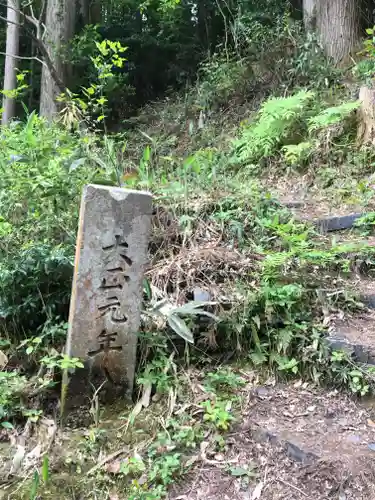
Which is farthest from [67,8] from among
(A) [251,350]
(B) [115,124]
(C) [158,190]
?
(A) [251,350]

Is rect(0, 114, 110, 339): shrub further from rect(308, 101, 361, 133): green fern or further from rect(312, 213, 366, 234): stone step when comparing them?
rect(308, 101, 361, 133): green fern

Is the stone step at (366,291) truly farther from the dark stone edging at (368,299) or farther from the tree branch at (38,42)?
the tree branch at (38,42)

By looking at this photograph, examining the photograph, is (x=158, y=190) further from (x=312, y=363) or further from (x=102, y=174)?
(x=312, y=363)

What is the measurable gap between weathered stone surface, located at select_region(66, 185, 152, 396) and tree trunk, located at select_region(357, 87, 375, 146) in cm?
365

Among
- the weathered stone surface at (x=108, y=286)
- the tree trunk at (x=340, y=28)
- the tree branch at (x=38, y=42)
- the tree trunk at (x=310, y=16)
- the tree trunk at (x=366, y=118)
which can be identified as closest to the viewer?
→ the weathered stone surface at (x=108, y=286)

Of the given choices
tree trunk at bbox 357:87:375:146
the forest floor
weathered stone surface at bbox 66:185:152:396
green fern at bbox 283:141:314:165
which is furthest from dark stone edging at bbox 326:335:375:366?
tree trunk at bbox 357:87:375:146

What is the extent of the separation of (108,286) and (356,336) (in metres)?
1.67

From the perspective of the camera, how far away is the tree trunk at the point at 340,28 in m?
7.18

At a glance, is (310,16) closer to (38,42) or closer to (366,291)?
(38,42)

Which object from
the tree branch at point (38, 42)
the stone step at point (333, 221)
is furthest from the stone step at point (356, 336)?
the tree branch at point (38, 42)

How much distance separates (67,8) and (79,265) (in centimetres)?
723

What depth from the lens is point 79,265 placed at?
261 cm

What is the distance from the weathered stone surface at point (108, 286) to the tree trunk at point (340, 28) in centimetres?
593

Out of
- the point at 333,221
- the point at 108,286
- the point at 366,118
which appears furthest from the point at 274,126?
the point at 108,286
